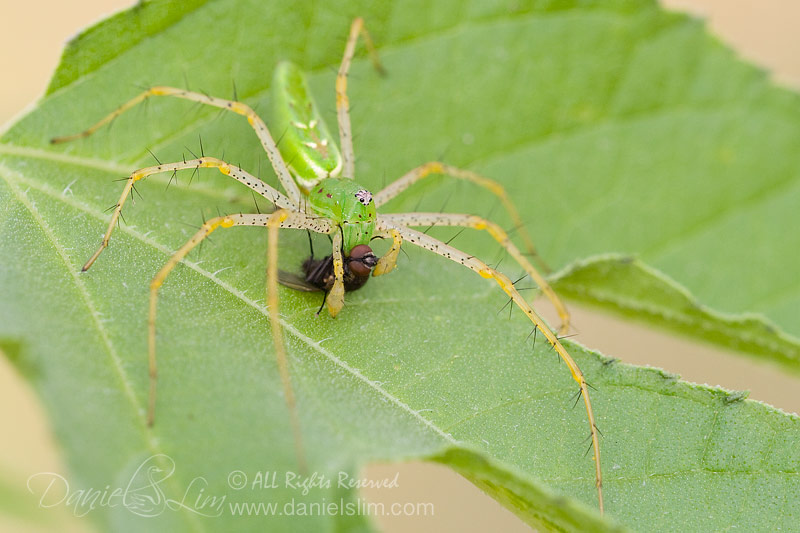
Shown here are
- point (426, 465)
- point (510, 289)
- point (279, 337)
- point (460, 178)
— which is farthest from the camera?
point (426, 465)

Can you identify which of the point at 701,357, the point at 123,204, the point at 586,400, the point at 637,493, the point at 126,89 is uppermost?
the point at 126,89

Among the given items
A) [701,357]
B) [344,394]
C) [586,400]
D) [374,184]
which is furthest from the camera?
[701,357]

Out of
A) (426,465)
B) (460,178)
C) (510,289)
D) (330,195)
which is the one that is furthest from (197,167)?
(426,465)

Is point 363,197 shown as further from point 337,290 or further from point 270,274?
point 270,274

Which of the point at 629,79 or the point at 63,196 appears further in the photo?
the point at 629,79

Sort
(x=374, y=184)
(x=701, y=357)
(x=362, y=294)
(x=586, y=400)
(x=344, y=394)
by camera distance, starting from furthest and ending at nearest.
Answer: (x=701, y=357) → (x=374, y=184) → (x=362, y=294) → (x=586, y=400) → (x=344, y=394)

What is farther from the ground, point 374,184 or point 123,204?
point 123,204

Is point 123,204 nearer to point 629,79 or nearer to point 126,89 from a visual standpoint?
point 126,89

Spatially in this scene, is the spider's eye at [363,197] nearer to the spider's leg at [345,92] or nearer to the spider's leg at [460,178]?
the spider's leg at [460,178]

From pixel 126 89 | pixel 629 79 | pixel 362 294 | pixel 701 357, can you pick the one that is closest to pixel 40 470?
pixel 362 294
